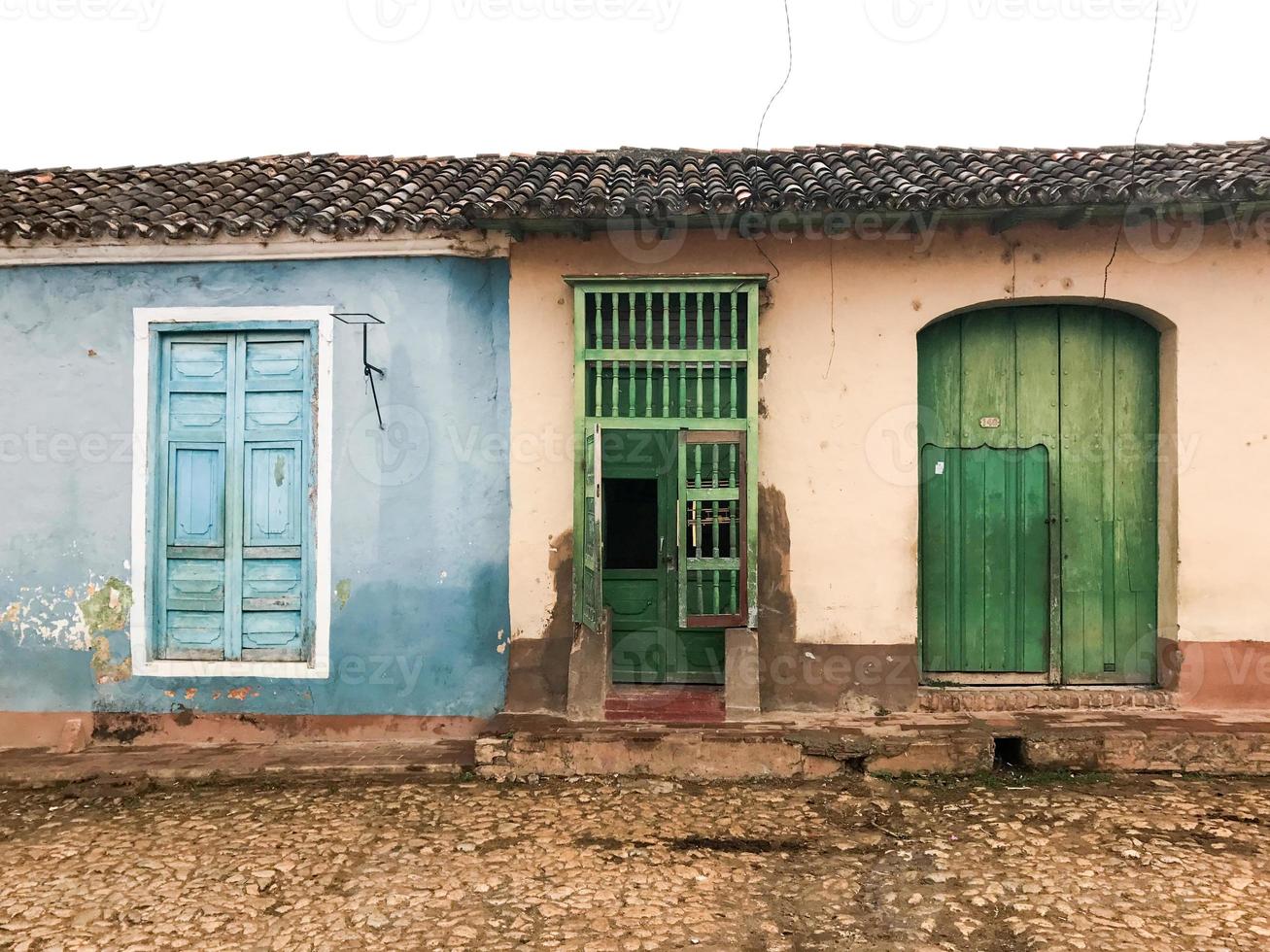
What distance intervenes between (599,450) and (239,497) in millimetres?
2629

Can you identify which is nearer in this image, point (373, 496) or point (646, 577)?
point (373, 496)

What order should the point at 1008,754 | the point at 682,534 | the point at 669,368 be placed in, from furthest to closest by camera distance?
1. the point at 669,368
2. the point at 682,534
3. the point at 1008,754

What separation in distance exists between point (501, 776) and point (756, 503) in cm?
244

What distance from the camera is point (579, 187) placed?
5898mm

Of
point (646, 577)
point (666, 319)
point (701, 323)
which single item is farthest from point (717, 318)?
point (646, 577)

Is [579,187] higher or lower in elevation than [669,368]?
higher

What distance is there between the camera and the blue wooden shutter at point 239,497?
6.02 metres

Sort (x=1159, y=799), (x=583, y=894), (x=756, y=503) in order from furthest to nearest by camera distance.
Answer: (x=756, y=503) → (x=1159, y=799) → (x=583, y=894)

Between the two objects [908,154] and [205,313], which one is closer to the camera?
[205,313]

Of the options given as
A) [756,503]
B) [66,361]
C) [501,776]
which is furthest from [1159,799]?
[66,361]

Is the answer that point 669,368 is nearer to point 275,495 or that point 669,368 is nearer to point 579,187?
Result: point 579,187

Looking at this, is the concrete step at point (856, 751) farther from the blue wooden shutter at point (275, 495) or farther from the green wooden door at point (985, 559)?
the blue wooden shutter at point (275, 495)

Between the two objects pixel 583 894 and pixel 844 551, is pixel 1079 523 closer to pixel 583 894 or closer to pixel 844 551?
pixel 844 551

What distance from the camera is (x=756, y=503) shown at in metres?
5.80
